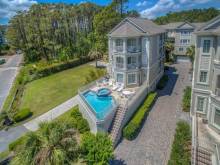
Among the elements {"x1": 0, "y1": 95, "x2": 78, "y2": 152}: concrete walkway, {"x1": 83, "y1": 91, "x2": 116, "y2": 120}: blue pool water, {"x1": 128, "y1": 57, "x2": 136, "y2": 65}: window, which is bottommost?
{"x1": 0, "y1": 95, "x2": 78, "y2": 152}: concrete walkway

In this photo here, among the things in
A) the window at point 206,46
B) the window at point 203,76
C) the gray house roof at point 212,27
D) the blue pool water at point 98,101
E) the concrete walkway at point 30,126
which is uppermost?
the gray house roof at point 212,27

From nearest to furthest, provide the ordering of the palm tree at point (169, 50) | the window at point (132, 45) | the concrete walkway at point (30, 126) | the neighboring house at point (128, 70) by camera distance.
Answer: the concrete walkway at point (30, 126) → the neighboring house at point (128, 70) → the window at point (132, 45) → the palm tree at point (169, 50)

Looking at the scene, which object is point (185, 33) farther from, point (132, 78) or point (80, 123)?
point (80, 123)

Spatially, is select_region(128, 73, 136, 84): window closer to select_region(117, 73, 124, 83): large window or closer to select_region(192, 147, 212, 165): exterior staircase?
select_region(117, 73, 124, 83): large window

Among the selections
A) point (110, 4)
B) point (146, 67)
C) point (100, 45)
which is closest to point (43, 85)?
point (100, 45)

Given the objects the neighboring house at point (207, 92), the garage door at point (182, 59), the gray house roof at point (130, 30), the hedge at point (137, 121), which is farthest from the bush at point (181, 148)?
the garage door at point (182, 59)

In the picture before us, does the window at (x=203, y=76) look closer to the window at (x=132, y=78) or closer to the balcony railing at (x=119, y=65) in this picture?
the window at (x=132, y=78)

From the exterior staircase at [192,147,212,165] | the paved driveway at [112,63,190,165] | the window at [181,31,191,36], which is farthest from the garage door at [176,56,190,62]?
the exterior staircase at [192,147,212,165]
